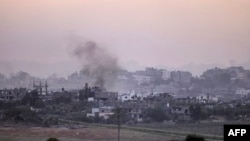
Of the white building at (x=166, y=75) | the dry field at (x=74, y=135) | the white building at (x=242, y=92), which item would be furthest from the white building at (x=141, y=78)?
the dry field at (x=74, y=135)

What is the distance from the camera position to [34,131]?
25.6 feet

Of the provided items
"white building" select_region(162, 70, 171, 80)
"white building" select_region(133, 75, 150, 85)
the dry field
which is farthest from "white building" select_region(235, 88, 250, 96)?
the dry field

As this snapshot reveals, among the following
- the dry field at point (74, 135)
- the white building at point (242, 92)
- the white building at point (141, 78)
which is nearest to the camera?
the dry field at point (74, 135)

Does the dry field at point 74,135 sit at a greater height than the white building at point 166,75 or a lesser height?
lesser

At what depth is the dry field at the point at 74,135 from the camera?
706 cm

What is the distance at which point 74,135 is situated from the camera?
293 inches

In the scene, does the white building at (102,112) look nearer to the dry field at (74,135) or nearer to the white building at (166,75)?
the dry field at (74,135)

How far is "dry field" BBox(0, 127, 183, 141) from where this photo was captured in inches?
278

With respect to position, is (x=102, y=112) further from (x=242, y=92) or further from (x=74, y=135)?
(x=242, y=92)

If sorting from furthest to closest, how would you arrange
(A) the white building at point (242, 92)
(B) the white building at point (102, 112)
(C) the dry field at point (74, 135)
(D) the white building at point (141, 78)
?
(D) the white building at point (141, 78), (A) the white building at point (242, 92), (B) the white building at point (102, 112), (C) the dry field at point (74, 135)

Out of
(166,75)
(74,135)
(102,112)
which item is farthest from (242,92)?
(74,135)

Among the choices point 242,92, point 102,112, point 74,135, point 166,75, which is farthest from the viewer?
point 166,75

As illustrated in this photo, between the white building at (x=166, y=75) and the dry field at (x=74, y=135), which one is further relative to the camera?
the white building at (x=166, y=75)

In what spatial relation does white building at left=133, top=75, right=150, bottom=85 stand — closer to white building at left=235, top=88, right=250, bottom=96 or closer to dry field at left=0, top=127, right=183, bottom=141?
white building at left=235, top=88, right=250, bottom=96
